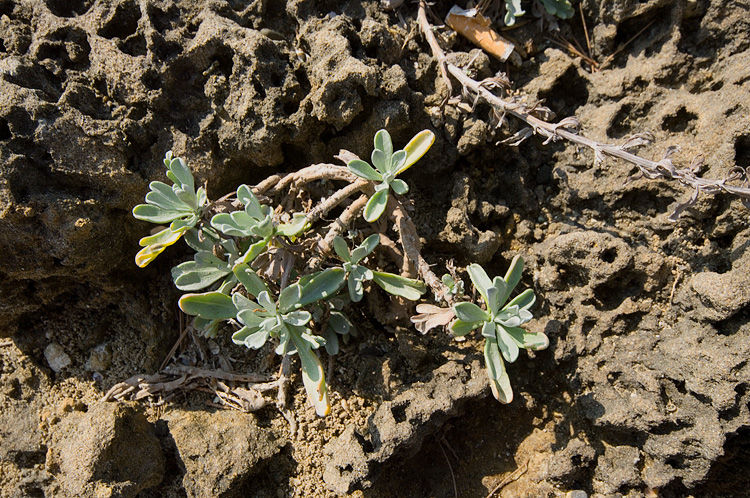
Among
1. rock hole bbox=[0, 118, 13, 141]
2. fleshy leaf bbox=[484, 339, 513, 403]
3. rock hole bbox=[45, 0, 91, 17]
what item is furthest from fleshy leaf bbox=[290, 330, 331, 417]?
rock hole bbox=[45, 0, 91, 17]

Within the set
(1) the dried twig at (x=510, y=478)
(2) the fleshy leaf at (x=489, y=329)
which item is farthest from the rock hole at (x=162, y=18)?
(1) the dried twig at (x=510, y=478)

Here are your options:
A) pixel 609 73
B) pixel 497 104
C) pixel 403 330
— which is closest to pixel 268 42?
pixel 497 104

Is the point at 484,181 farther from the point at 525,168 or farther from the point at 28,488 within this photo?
the point at 28,488

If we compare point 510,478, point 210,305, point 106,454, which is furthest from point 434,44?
point 106,454

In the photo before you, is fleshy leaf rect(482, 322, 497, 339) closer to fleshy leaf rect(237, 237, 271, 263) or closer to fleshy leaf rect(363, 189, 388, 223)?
fleshy leaf rect(363, 189, 388, 223)

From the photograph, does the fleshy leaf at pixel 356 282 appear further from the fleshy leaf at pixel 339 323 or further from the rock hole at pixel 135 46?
the rock hole at pixel 135 46
